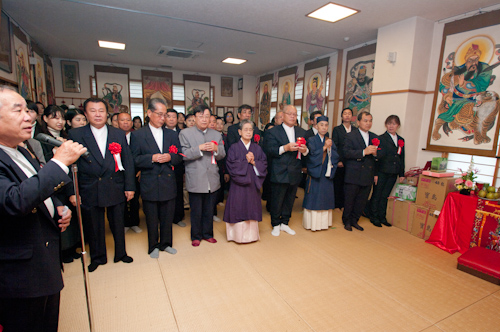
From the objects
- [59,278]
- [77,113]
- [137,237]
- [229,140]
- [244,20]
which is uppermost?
[244,20]

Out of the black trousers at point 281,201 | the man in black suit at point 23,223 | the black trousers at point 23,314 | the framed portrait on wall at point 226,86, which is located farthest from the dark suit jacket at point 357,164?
the framed portrait on wall at point 226,86

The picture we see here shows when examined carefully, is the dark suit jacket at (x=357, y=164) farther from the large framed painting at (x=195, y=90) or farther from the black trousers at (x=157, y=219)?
the large framed painting at (x=195, y=90)

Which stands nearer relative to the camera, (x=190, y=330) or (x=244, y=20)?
(x=190, y=330)

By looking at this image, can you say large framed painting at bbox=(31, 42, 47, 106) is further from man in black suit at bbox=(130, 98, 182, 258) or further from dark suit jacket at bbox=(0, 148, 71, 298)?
dark suit jacket at bbox=(0, 148, 71, 298)

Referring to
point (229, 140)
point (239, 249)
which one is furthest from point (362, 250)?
point (229, 140)

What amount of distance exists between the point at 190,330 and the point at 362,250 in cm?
240

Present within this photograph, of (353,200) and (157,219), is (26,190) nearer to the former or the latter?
(157,219)

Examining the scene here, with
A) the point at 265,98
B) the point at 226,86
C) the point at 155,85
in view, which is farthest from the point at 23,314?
the point at 226,86

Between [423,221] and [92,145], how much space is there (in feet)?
14.6

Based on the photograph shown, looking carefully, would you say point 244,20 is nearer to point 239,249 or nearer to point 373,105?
point 373,105

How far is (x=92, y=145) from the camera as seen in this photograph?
2594 millimetres

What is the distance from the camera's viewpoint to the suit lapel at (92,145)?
2.58m

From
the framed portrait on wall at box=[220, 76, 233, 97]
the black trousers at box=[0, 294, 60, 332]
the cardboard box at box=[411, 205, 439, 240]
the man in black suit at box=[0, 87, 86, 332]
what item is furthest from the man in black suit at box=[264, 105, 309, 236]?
the framed portrait on wall at box=[220, 76, 233, 97]

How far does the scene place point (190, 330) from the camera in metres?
2.06
